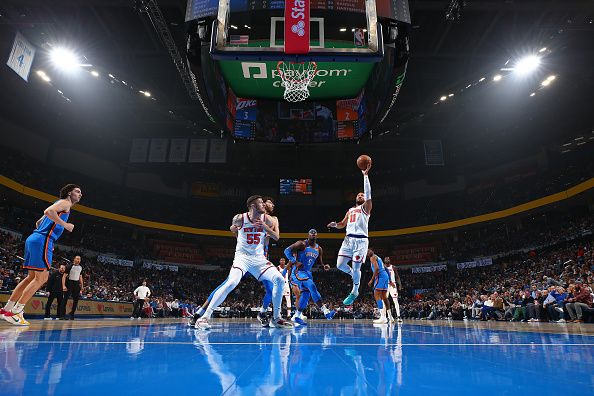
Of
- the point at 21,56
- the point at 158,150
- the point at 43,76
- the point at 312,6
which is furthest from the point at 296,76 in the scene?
the point at 43,76

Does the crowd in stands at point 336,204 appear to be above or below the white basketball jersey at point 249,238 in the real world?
above

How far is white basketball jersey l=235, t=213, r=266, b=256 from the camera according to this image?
17.7 ft

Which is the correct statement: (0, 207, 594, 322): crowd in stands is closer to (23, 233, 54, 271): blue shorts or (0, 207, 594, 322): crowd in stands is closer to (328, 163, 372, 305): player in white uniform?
(23, 233, 54, 271): blue shorts

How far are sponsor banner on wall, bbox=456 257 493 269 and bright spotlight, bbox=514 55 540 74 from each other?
15883 millimetres

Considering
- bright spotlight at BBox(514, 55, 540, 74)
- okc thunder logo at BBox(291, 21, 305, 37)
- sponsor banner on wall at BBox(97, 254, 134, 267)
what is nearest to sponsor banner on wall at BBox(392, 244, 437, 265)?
bright spotlight at BBox(514, 55, 540, 74)

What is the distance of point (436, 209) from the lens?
31.2m

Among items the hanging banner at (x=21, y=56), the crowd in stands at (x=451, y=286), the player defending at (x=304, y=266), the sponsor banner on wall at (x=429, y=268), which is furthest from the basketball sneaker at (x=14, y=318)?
the sponsor banner on wall at (x=429, y=268)

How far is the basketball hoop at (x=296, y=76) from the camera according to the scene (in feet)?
36.3

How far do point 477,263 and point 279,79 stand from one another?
2260 cm

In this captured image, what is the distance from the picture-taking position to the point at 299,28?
7.05m

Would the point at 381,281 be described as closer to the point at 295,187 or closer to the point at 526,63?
the point at 526,63

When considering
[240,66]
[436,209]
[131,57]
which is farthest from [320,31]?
[436,209]

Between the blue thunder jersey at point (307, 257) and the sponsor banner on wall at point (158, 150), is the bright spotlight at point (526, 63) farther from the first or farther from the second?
the sponsor banner on wall at point (158, 150)

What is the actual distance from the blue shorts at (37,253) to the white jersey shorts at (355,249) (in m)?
5.01
